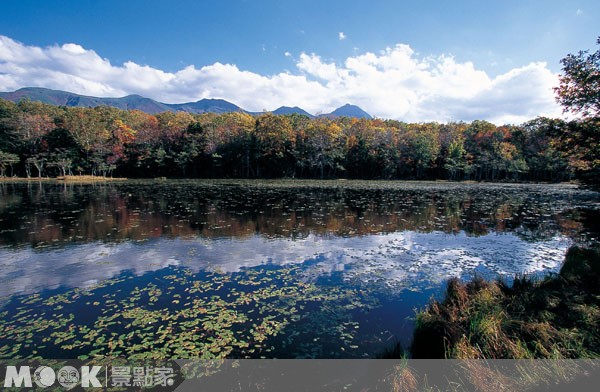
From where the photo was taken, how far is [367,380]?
5.05m

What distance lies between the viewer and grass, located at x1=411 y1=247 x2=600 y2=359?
5.35 m

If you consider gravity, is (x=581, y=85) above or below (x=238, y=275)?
above

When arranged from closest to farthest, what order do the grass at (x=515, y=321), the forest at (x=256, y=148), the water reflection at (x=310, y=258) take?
the grass at (x=515, y=321) → the water reflection at (x=310, y=258) → the forest at (x=256, y=148)

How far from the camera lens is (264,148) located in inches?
2886

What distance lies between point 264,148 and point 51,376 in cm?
6979

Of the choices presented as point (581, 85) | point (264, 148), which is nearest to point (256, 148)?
point (264, 148)

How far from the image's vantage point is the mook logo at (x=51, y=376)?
16.1 feet

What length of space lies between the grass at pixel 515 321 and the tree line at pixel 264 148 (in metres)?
65.8

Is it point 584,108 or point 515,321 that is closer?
point 515,321

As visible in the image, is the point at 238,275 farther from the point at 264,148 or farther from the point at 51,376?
the point at 264,148

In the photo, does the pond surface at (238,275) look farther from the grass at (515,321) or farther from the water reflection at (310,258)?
the grass at (515,321)

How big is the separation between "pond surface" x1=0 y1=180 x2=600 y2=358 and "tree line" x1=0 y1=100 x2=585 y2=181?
178ft

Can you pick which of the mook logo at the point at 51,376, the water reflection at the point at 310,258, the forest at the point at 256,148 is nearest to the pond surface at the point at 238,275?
the water reflection at the point at 310,258

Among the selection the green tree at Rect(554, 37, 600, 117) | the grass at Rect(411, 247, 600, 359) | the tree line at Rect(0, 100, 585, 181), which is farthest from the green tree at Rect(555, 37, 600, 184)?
the tree line at Rect(0, 100, 585, 181)
